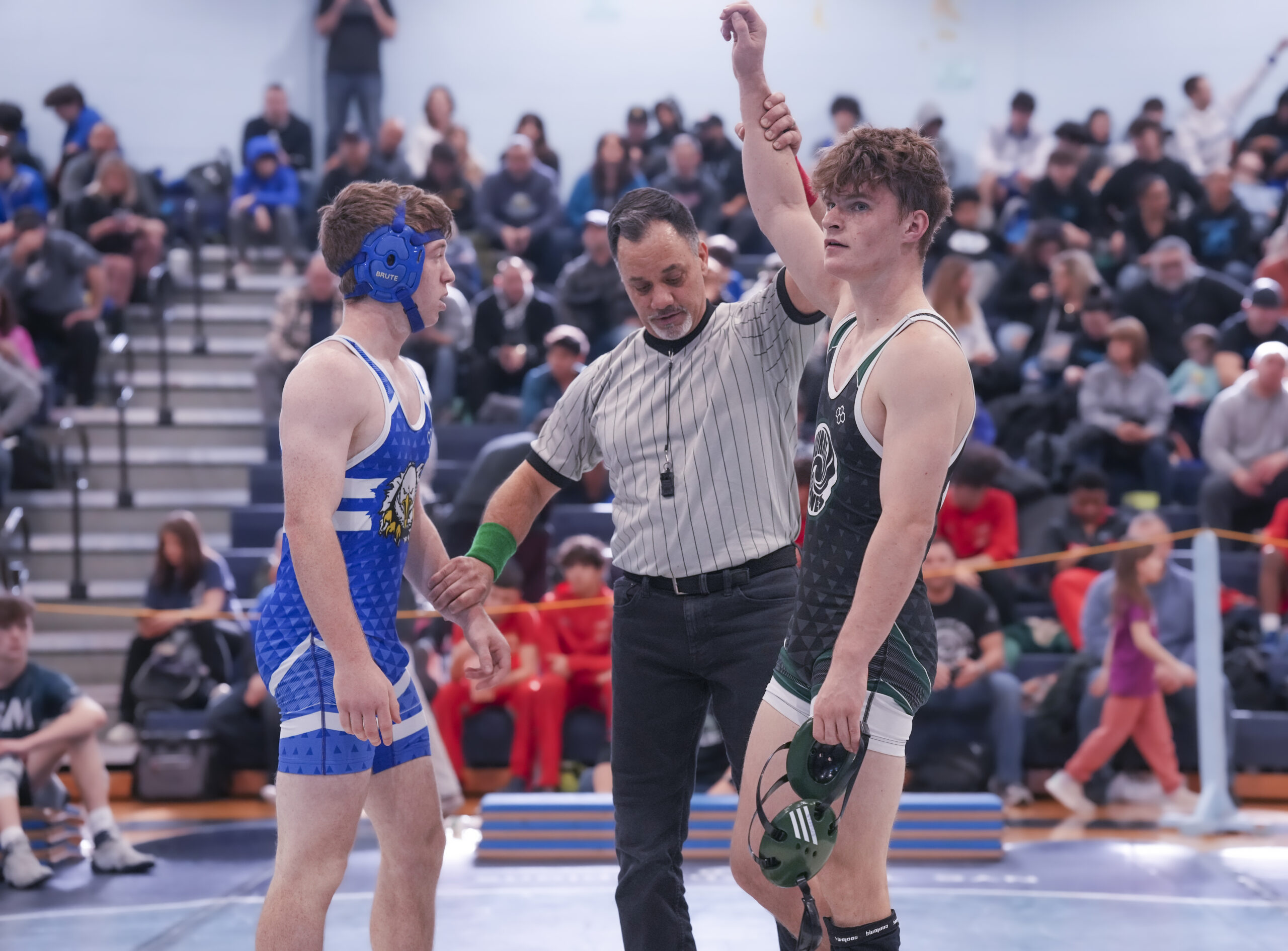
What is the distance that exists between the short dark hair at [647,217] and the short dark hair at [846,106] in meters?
10.4

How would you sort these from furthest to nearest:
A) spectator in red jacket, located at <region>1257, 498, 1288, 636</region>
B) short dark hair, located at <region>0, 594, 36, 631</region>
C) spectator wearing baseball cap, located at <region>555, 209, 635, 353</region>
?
spectator wearing baseball cap, located at <region>555, 209, 635, 353</region>
spectator in red jacket, located at <region>1257, 498, 1288, 636</region>
short dark hair, located at <region>0, 594, 36, 631</region>

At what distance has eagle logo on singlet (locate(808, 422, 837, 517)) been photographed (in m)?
2.91

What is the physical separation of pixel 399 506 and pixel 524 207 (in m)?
8.57

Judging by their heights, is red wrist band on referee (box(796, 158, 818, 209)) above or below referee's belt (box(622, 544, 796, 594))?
above

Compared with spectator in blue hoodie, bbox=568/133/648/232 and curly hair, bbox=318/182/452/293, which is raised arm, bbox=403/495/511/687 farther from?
spectator in blue hoodie, bbox=568/133/648/232

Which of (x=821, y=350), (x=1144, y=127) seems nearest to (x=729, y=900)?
(x=821, y=350)

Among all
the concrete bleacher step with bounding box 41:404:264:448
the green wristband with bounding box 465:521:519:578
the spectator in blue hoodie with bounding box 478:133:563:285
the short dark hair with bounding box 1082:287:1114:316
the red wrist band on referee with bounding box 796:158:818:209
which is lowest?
the green wristband with bounding box 465:521:519:578

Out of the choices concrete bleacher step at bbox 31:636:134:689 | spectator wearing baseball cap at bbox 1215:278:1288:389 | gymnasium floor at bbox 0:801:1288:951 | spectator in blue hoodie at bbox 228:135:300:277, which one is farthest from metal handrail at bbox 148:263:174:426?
spectator wearing baseball cap at bbox 1215:278:1288:389

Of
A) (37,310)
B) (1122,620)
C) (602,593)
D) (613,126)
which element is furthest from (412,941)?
(613,126)

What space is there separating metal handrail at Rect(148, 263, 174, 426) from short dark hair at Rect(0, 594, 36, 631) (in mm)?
4160

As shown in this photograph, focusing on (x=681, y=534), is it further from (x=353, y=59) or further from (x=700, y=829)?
(x=353, y=59)

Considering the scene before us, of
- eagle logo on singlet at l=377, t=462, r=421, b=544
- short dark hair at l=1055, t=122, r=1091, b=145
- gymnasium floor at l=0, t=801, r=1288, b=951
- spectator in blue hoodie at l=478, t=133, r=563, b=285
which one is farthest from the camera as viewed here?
short dark hair at l=1055, t=122, r=1091, b=145

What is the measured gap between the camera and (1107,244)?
10836 millimetres

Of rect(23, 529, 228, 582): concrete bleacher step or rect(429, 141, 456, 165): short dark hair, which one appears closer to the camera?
rect(23, 529, 228, 582): concrete bleacher step
